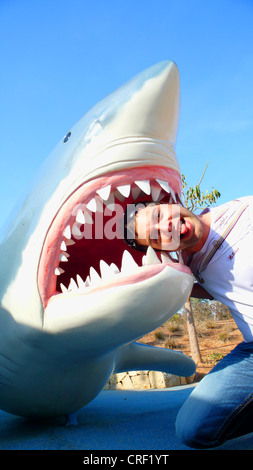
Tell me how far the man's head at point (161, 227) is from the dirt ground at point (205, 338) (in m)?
10.1

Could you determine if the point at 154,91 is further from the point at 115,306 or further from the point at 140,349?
the point at 140,349

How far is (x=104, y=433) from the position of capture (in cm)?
220

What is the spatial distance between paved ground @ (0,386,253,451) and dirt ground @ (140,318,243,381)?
356 inches

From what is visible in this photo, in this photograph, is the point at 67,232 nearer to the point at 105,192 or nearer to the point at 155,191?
the point at 105,192

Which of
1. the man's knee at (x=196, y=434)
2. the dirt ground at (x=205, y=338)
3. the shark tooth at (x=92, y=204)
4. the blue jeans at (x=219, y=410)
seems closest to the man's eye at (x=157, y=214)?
the shark tooth at (x=92, y=204)

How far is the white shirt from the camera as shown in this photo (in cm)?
199

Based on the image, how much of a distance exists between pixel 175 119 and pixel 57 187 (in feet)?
2.15

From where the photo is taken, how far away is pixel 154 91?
1.62 metres

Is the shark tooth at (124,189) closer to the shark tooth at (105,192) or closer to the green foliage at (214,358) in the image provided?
the shark tooth at (105,192)

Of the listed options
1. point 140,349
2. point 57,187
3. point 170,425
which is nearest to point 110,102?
point 57,187

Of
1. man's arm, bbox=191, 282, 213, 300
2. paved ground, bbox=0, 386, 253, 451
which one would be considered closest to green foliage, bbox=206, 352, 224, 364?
paved ground, bbox=0, 386, 253, 451

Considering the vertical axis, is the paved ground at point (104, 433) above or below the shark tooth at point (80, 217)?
below

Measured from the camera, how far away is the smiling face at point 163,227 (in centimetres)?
188

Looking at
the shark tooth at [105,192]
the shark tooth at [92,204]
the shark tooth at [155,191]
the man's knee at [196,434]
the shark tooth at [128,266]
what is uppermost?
the shark tooth at [155,191]
